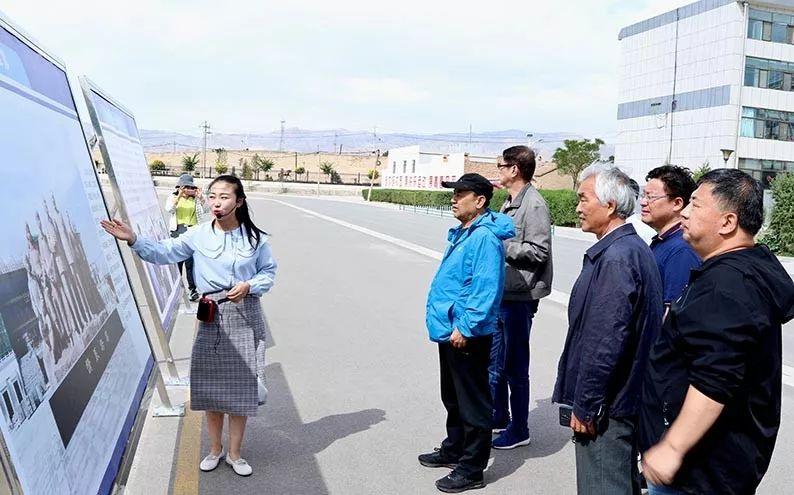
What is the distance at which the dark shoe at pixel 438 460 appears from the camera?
15.5 ft

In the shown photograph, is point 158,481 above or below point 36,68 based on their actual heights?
below

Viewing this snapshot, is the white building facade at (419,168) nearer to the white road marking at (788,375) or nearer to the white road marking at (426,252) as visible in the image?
the white road marking at (426,252)

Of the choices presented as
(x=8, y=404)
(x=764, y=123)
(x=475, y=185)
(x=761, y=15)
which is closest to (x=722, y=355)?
(x=8, y=404)

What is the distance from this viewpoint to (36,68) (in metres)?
3.09

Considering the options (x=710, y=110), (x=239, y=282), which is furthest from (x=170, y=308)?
(x=710, y=110)

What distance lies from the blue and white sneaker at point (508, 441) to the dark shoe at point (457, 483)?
697 mm

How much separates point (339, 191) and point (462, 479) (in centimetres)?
8554

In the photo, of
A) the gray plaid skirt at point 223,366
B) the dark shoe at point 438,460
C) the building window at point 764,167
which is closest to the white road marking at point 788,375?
the dark shoe at point 438,460

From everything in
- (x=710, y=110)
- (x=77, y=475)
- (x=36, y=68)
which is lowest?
(x=710, y=110)

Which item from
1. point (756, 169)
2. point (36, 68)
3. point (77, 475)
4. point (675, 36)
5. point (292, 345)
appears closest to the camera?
point (77, 475)

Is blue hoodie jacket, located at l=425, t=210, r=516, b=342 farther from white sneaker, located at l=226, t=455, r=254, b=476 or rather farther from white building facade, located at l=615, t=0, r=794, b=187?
white building facade, located at l=615, t=0, r=794, b=187

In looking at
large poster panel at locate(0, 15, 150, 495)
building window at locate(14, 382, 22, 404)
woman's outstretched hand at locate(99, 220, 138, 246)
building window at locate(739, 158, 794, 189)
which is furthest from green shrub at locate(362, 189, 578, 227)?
building window at locate(739, 158, 794, 189)

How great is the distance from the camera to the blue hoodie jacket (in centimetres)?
420

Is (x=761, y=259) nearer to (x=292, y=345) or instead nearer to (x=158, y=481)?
(x=158, y=481)
